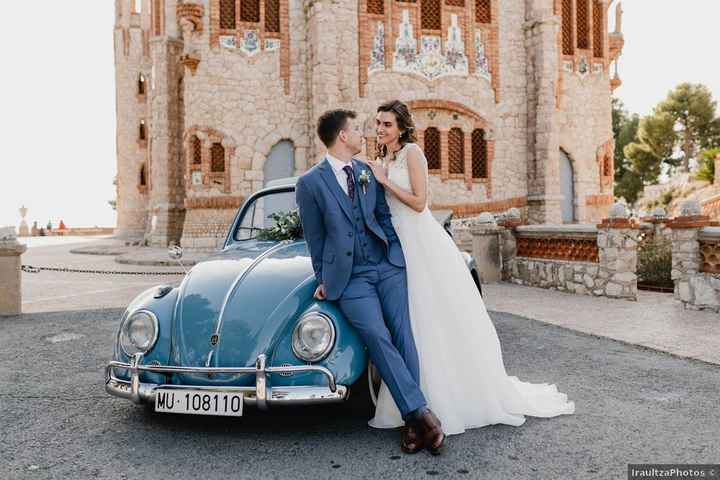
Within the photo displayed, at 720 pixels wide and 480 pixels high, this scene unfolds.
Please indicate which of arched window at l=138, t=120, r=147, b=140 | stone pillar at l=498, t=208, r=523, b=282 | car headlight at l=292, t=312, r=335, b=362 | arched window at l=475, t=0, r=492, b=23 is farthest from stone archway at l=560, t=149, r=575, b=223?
arched window at l=138, t=120, r=147, b=140

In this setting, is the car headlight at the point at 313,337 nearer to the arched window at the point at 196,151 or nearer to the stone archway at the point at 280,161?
the stone archway at the point at 280,161

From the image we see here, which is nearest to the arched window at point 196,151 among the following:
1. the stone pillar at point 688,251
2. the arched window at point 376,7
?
A: the arched window at point 376,7

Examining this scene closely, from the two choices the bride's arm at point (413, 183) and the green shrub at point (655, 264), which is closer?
the bride's arm at point (413, 183)

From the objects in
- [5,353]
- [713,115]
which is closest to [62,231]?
[5,353]

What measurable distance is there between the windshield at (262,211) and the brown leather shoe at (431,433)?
2.38m

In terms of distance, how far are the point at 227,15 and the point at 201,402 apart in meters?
18.7

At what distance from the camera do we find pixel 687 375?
460 centimetres

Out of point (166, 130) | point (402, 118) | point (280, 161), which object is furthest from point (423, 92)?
point (402, 118)

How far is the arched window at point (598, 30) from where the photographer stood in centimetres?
2281

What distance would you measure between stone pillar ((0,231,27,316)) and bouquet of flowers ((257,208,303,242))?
527 cm

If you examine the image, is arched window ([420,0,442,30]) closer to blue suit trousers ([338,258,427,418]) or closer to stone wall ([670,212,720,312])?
stone wall ([670,212,720,312])

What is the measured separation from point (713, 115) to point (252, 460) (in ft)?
167

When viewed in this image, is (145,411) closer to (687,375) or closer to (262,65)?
(687,375)

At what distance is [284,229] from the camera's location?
4684mm
